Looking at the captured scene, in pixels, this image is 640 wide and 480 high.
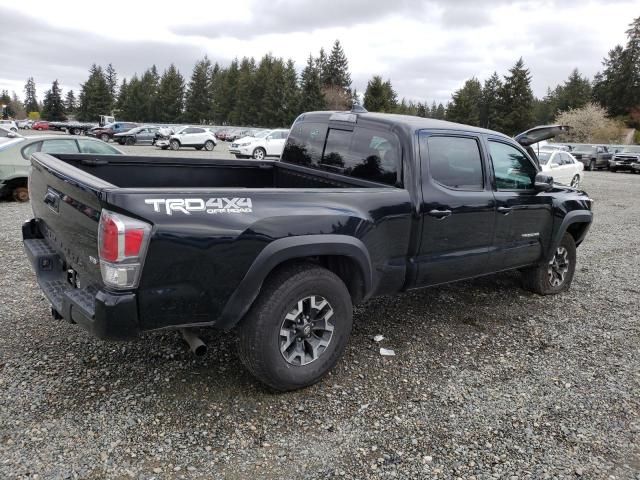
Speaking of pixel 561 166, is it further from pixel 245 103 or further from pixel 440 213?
pixel 245 103

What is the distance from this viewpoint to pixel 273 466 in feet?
9.07

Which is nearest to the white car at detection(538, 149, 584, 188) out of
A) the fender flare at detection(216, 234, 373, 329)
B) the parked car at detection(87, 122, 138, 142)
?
the fender flare at detection(216, 234, 373, 329)

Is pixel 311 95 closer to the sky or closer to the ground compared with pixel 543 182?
closer to the sky

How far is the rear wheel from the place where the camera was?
10.3 meters

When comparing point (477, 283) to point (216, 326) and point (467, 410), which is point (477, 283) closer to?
point (467, 410)

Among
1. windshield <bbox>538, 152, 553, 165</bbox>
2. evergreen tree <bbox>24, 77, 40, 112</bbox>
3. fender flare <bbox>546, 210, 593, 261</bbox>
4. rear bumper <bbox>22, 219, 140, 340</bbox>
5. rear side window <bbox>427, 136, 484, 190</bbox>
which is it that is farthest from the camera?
evergreen tree <bbox>24, 77, 40, 112</bbox>

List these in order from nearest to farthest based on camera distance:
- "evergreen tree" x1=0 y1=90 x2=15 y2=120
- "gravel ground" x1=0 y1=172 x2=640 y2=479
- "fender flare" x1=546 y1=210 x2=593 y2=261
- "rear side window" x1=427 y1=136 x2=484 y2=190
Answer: "gravel ground" x1=0 y1=172 x2=640 y2=479
"rear side window" x1=427 y1=136 x2=484 y2=190
"fender flare" x1=546 y1=210 x2=593 y2=261
"evergreen tree" x1=0 y1=90 x2=15 y2=120

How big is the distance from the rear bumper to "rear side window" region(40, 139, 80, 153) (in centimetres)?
702

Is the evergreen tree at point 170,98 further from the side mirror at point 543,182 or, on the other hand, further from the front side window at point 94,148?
the side mirror at point 543,182

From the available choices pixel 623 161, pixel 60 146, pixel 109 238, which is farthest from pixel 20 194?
pixel 623 161

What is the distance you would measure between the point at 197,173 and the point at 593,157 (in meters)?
33.5

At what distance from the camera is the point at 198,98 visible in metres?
89.9

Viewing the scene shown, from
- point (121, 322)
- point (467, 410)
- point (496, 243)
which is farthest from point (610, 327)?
point (121, 322)

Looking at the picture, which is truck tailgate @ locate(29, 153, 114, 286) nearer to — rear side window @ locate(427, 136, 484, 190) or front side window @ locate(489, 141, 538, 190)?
rear side window @ locate(427, 136, 484, 190)
